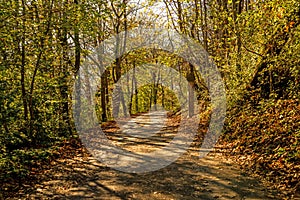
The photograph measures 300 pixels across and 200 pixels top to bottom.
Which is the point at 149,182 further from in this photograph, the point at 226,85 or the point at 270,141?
the point at 226,85

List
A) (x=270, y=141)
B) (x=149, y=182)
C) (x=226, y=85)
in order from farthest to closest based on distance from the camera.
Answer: (x=226, y=85), (x=270, y=141), (x=149, y=182)

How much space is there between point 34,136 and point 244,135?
24.5ft

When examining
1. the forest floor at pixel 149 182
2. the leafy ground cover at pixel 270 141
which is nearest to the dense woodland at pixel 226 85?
the leafy ground cover at pixel 270 141

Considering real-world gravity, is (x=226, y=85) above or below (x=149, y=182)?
above

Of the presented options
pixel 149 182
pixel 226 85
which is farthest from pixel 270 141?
pixel 226 85

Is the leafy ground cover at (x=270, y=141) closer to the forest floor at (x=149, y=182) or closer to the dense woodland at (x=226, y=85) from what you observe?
the dense woodland at (x=226, y=85)

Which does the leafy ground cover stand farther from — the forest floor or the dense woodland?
the forest floor

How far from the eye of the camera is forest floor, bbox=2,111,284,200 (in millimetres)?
6316

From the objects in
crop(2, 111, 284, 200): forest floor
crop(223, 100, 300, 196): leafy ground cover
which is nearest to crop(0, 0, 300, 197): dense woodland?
crop(223, 100, 300, 196): leafy ground cover

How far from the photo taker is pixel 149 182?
7.32 meters

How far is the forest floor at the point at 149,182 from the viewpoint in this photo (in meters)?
6.32

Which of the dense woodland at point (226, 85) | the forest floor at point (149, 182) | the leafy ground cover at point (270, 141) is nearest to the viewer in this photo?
the forest floor at point (149, 182)

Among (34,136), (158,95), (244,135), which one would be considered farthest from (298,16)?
(158,95)

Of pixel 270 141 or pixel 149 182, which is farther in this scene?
pixel 270 141
